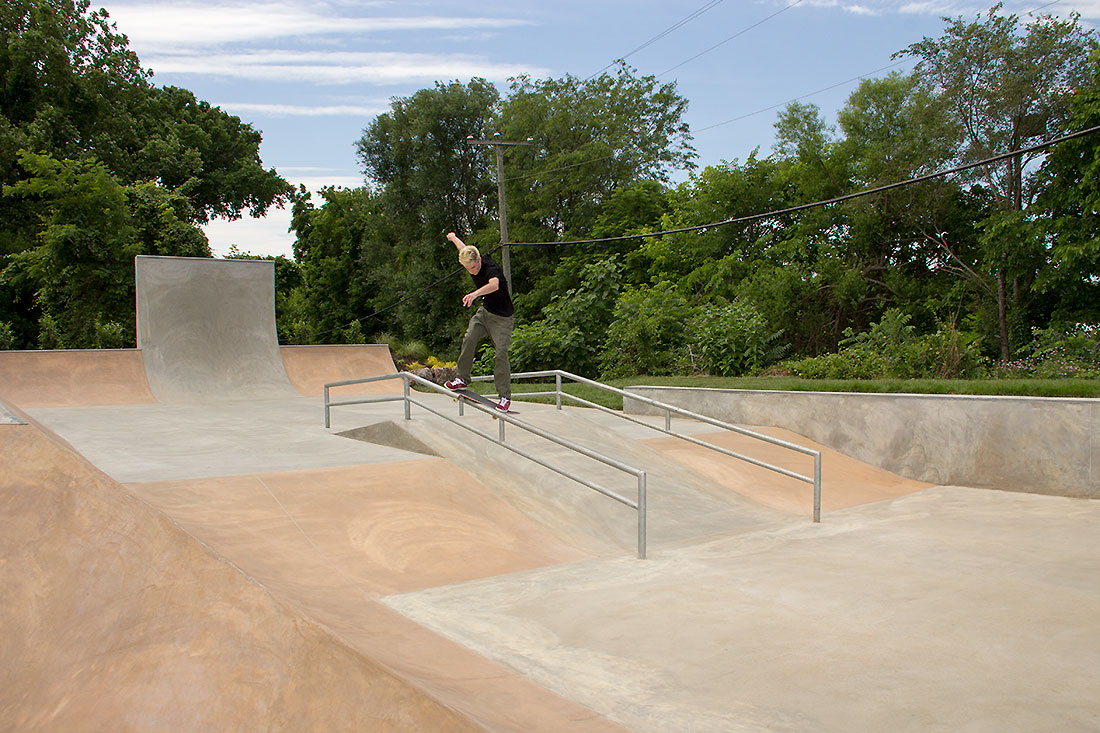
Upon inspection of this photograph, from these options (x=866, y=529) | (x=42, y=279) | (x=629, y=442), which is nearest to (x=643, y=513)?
(x=866, y=529)

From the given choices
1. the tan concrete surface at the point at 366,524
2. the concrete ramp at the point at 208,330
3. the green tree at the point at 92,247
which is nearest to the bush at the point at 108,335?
A: the green tree at the point at 92,247

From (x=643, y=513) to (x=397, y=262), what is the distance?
4035 centimetres

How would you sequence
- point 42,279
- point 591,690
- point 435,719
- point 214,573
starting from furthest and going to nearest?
point 42,279 → point 591,690 → point 214,573 → point 435,719

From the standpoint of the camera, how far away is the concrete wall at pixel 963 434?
8641mm

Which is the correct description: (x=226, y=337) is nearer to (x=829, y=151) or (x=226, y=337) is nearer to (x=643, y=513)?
(x=643, y=513)

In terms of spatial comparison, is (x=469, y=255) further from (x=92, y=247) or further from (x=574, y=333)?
(x=92, y=247)

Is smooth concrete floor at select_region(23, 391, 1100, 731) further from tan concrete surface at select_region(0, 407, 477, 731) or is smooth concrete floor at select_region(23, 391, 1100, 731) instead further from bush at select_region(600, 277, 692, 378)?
bush at select_region(600, 277, 692, 378)

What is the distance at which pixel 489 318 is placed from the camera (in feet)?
26.0

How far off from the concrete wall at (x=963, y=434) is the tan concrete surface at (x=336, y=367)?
23.3ft

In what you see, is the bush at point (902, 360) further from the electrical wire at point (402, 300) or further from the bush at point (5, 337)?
the electrical wire at point (402, 300)

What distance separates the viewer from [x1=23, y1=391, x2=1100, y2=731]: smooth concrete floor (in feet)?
10.8

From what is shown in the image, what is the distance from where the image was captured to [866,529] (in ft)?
22.8

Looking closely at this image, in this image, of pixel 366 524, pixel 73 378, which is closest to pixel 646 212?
pixel 73 378

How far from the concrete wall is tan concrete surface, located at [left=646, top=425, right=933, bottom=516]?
0.25 meters
